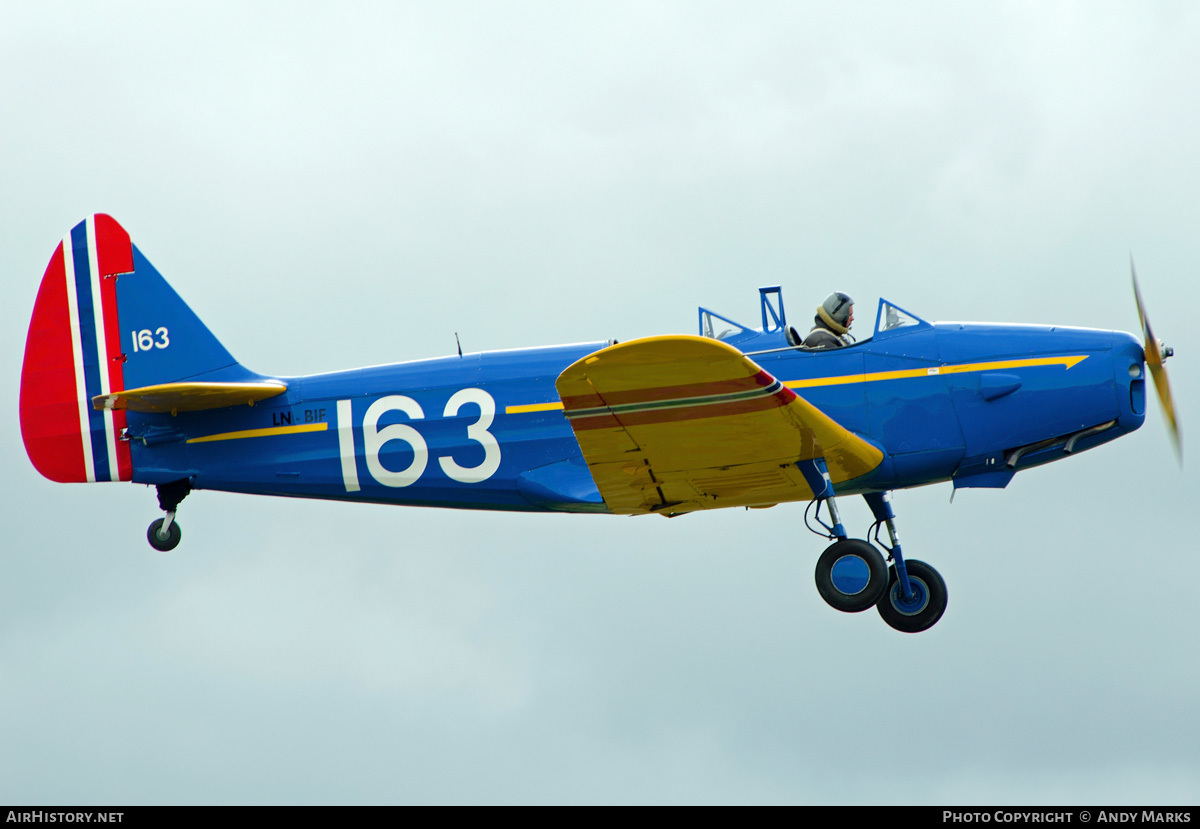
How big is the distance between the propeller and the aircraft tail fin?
789cm

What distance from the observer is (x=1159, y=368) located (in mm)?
11500

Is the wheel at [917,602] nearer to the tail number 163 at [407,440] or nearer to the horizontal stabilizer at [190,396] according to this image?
the tail number 163 at [407,440]

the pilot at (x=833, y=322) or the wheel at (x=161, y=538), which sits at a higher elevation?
the pilot at (x=833, y=322)

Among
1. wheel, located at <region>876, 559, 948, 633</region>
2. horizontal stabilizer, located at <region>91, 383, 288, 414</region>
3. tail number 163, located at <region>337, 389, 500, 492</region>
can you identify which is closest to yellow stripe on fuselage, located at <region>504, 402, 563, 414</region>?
tail number 163, located at <region>337, 389, 500, 492</region>

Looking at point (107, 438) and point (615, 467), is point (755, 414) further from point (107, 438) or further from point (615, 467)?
point (107, 438)

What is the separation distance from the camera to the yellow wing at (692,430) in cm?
938

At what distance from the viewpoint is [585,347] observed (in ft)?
39.8

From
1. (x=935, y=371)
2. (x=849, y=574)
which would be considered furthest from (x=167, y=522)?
(x=935, y=371)

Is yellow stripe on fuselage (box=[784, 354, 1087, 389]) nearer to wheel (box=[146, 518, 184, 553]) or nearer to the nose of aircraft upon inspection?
the nose of aircraft

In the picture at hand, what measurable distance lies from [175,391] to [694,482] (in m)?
4.58

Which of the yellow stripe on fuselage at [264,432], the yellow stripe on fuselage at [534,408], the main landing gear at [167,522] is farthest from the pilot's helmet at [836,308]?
the main landing gear at [167,522]

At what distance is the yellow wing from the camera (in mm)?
9375

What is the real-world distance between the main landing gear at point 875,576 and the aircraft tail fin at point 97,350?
5.53 metres
